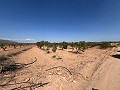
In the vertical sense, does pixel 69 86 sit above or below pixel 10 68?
below

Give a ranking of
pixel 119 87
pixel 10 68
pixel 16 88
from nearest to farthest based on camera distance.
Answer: pixel 16 88 < pixel 119 87 < pixel 10 68

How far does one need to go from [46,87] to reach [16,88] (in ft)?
6.25

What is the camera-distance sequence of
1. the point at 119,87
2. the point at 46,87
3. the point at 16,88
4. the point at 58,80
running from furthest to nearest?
1. the point at 58,80
2. the point at 119,87
3. the point at 46,87
4. the point at 16,88

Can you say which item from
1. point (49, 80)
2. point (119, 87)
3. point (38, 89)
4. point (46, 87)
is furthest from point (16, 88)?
point (119, 87)

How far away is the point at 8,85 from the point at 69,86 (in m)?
4.26

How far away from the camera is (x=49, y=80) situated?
8977 mm

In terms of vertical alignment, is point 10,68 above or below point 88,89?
above

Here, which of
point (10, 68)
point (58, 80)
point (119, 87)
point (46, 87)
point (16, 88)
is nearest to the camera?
point (16, 88)

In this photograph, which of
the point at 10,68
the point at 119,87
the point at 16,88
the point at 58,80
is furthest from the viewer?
the point at 10,68

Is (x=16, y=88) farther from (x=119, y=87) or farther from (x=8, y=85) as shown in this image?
(x=119, y=87)

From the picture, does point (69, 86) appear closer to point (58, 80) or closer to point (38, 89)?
point (58, 80)

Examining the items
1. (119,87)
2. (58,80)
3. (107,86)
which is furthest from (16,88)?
(119,87)

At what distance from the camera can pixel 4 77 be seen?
898 centimetres

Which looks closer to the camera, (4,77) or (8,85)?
(8,85)
